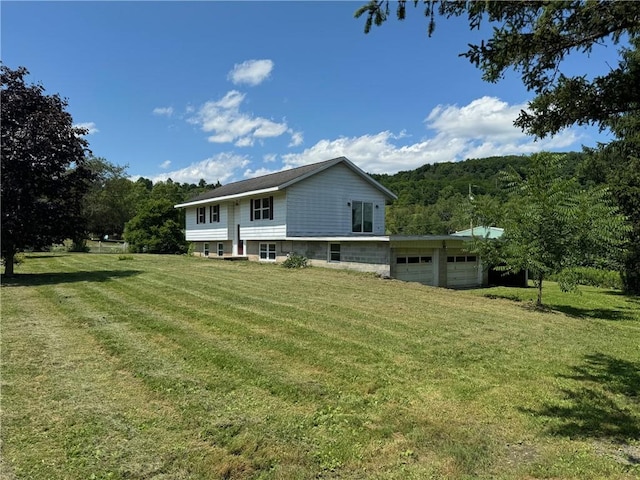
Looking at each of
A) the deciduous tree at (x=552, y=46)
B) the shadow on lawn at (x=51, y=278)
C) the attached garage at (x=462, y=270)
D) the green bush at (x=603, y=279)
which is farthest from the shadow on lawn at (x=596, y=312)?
the shadow on lawn at (x=51, y=278)

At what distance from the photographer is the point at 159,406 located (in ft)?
13.3

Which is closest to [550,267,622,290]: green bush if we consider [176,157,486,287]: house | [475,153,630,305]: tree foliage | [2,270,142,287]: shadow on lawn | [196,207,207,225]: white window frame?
[176,157,486,287]: house

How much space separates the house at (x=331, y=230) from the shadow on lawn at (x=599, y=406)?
31.6 ft

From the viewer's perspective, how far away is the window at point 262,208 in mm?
21531

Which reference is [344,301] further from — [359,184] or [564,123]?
[359,184]

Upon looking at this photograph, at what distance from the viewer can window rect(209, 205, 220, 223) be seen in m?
26.6

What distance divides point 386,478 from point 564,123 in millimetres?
4757

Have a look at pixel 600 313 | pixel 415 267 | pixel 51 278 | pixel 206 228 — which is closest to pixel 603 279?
pixel 415 267

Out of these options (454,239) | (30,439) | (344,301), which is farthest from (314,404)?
(454,239)

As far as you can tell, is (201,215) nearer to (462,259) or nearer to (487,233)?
(462,259)

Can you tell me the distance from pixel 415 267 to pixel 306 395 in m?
13.1

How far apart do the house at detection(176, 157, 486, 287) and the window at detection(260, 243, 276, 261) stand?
5 centimetres

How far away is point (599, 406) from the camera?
4.62 meters

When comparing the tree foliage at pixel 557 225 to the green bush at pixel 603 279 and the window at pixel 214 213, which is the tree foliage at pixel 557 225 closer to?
A: the green bush at pixel 603 279
